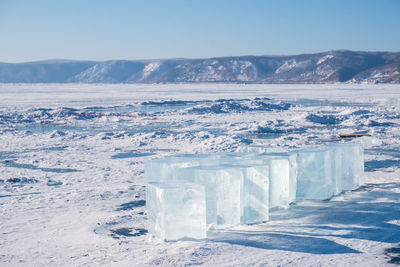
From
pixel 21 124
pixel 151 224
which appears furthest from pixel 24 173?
pixel 21 124

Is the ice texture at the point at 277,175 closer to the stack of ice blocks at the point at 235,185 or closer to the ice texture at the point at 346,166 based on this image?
the stack of ice blocks at the point at 235,185

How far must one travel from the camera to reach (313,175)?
5.84m

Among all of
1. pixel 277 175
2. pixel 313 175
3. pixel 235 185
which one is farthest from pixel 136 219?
pixel 313 175

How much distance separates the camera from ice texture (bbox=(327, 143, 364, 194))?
238 inches

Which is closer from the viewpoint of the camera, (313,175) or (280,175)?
Result: (280,175)

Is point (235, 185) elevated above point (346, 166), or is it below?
A: above

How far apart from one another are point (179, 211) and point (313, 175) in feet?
7.13

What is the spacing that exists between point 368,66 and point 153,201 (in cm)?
13772

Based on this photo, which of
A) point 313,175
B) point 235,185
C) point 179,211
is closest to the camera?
point 179,211

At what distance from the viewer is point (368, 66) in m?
133

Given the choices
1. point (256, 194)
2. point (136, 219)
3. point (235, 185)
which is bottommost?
point (136, 219)

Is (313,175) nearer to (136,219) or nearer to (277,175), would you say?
(277,175)

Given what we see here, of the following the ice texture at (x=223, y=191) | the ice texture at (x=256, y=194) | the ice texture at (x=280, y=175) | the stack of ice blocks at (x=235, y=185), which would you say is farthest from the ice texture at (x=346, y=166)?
the ice texture at (x=223, y=191)

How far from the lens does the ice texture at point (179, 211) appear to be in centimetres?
425
